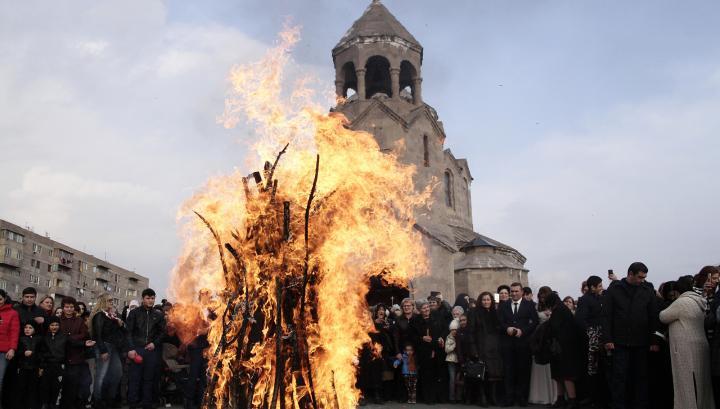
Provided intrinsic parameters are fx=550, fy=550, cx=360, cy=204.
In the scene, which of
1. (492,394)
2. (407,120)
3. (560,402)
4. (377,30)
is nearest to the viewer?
(560,402)

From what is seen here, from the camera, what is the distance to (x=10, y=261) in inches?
2141

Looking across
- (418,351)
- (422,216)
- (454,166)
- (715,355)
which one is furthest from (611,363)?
(454,166)

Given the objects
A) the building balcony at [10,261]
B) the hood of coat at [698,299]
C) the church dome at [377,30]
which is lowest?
the hood of coat at [698,299]

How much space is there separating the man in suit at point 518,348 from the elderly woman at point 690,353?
302cm

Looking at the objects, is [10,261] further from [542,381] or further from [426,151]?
[542,381]

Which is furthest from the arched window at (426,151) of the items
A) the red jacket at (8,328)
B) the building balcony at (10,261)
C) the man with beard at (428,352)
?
the building balcony at (10,261)

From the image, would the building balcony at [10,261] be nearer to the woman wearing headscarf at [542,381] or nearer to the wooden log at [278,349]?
the woman wearing headscarf at [542,381]

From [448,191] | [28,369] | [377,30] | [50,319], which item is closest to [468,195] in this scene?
[448,191]

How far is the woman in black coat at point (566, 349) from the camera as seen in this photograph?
28.7 ft

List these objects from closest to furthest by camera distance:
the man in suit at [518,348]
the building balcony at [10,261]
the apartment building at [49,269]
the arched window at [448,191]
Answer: the man in suit at [518,348], the arched window at [448,191], the building balcony at [10,261], the apartment building at [49,269]

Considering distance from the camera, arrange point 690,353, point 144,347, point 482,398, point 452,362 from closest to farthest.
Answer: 1. point 690,353
2. point 144,347
3. point 482,398
4. point 452,362

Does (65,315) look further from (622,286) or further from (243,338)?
(622,286)

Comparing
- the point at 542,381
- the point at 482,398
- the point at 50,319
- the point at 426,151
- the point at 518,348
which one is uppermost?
the point at 426,151

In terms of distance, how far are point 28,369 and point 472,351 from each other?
729 centimetres
